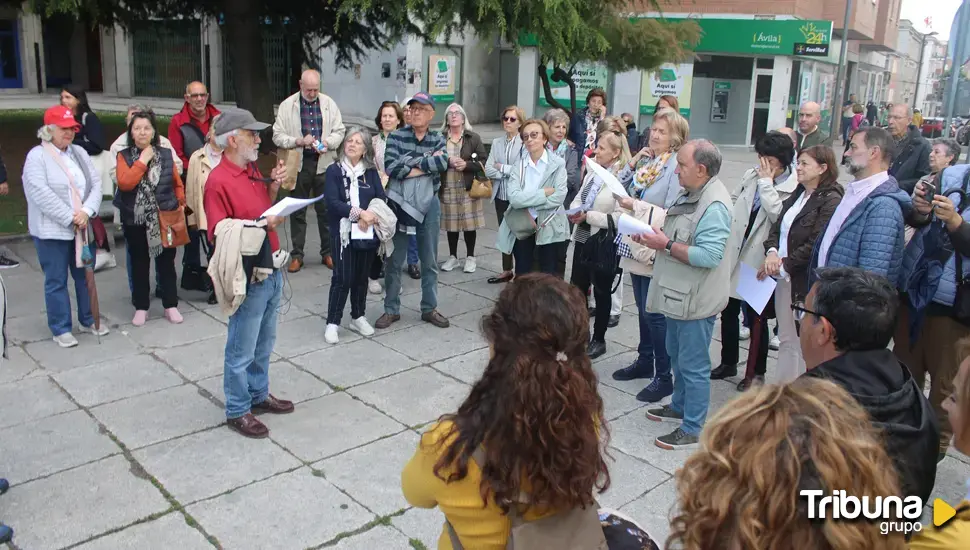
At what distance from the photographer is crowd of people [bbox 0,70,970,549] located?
5.33 ft

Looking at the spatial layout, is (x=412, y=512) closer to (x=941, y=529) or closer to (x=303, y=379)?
(x=303, y=379)

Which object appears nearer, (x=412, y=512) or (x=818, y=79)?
(x=412, y=512)

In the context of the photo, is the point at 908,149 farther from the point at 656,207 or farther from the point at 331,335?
the point at 331,335

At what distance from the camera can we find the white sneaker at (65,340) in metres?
6.10

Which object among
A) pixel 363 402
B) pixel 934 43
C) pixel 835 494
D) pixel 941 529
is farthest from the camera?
pixel 934 43

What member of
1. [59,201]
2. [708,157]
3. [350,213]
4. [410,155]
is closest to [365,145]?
[350,213]

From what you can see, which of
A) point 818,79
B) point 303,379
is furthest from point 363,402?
point 818,79

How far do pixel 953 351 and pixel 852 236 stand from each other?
893 millimetres

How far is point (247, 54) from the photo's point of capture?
1238 centimetres

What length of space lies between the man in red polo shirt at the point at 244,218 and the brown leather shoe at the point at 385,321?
1878mm

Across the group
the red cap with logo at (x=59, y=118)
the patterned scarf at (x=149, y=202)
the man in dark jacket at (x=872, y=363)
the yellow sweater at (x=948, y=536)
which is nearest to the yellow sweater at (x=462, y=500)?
the yellow sweater at (x=948, y=536)

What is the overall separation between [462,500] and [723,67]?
1027 inches

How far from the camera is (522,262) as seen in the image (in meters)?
6.84

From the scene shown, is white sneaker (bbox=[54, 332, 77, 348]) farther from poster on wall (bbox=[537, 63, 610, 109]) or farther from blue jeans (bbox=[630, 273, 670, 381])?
poster on wall (bbox=[537, 63, 610, 109])
